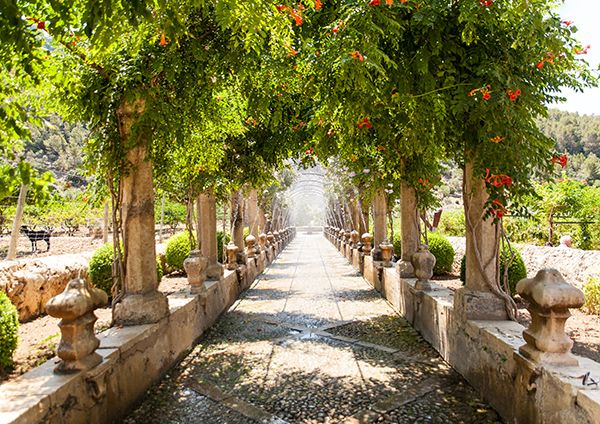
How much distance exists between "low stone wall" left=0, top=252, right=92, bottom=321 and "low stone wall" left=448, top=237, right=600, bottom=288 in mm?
7646

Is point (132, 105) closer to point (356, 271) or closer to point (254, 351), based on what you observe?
point (254, 351)

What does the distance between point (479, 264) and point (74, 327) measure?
349 cm

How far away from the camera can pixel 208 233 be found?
7.82 meters

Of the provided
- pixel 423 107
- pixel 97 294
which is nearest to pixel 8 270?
pixel 97 294

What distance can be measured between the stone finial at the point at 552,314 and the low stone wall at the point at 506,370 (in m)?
0.08

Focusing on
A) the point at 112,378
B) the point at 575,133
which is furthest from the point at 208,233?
the point at 575,133

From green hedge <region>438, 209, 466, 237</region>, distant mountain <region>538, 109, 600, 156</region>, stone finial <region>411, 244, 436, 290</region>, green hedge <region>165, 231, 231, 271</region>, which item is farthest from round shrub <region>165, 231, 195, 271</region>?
distant mountain <region>538, 109, 600, 156</region>

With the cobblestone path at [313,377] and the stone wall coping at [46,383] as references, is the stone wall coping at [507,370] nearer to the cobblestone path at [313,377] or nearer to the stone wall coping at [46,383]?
the cobblestone path at [313,377]

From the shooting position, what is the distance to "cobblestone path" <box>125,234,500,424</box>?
3.47m

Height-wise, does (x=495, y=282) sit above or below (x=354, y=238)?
above

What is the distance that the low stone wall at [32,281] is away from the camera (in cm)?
628

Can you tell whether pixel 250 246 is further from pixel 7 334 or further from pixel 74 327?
pixel 74 327

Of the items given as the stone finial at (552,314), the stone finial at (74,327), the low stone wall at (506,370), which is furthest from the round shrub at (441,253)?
the stone finial at (74,327)

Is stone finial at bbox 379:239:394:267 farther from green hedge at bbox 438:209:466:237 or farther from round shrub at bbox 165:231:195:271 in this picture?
green hedge at bbox 438:209:466:237
